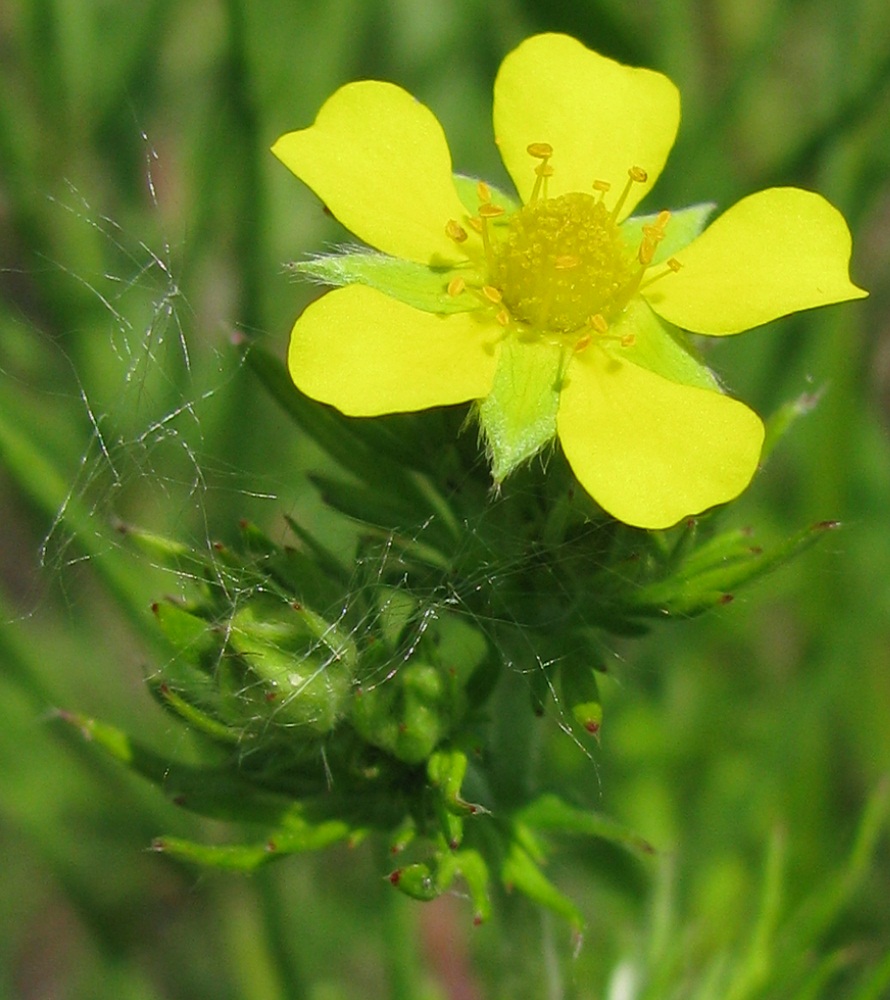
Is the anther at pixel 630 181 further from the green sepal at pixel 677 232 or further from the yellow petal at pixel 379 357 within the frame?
the yellow petal at pixel 379 357

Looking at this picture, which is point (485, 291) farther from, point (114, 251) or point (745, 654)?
point (745, 654)

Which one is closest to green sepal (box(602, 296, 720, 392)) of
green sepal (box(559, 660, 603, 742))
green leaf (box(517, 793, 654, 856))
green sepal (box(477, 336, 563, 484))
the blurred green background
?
green sepal (box(477, 336, 563, 484))

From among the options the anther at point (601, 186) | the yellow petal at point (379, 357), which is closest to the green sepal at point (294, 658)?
the yellow petal at point (379, 357)

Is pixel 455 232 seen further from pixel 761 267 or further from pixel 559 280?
pixel 761 267

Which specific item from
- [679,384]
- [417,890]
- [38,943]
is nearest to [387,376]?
[679,384]

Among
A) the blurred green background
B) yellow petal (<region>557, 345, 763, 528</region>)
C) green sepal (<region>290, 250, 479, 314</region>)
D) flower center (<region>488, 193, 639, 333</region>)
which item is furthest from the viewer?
the blurred green background

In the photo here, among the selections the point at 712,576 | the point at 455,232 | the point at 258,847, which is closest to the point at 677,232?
the point at 455,232

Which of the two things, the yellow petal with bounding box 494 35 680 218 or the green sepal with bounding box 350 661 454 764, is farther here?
the yellow petal with bounding box 494 35 680 218

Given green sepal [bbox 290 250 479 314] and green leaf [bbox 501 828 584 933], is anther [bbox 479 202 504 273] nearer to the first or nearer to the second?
green sepal [bbox 290 250 479 314]
